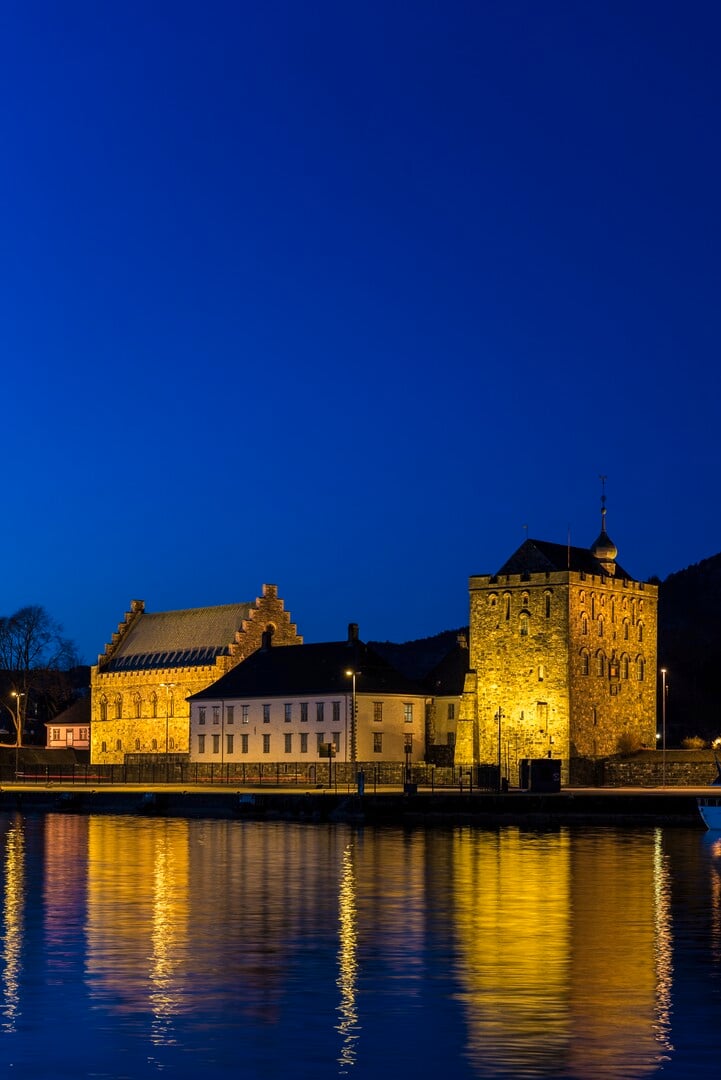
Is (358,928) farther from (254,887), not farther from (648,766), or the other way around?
(648,766)

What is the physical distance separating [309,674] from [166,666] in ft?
73.6

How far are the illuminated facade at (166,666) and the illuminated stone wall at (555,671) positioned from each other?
2085cm

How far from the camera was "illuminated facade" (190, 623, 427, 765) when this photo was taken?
97562 millimetres

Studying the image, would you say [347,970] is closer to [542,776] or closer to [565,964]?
[565,964]

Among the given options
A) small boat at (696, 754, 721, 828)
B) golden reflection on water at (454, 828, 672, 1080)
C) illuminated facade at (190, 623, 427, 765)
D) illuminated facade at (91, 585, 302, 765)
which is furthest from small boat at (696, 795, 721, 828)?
illuminated facade at (91, 585, 302, 765)

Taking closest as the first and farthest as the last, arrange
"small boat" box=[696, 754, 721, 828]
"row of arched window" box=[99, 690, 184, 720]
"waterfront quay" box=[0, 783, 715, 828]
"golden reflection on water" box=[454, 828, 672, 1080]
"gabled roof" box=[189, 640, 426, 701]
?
"golden reflection on water" box=[454, 828, 672, 1080], "small boat" box=[696, 754, 721, 828], "waterfront quay" box=[0, 783, 715, 828], "gabled roof" box=[189, 640, 426, 701], "row of arched window" box=[99, 690, 184, 720]

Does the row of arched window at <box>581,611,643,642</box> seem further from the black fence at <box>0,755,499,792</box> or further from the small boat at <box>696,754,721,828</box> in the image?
the small boat at <box>696,754,721,828</box>

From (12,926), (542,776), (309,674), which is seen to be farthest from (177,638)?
(12,926)

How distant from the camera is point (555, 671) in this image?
311ft

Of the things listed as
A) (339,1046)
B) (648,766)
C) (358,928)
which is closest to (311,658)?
(648,766)

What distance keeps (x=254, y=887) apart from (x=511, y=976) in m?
14.6

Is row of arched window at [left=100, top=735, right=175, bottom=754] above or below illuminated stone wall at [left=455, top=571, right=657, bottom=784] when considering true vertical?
below

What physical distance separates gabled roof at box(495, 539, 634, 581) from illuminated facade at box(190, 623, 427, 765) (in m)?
10.0

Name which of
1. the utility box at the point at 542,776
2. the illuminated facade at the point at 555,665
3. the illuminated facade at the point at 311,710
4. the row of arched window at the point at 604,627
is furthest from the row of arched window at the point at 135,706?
the utility box at the point at 542,776
